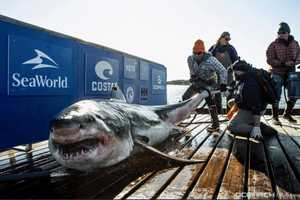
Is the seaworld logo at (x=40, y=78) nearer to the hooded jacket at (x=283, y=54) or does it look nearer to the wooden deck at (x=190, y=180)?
the wooden deck at (x=190, y=180)

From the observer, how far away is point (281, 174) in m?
2.70

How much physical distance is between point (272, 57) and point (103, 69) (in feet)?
14.4

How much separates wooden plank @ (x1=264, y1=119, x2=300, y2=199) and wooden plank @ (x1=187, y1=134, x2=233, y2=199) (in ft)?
1.60

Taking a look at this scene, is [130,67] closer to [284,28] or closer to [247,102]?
[247,102]

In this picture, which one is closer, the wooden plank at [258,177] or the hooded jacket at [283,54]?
the wooden plank at [258,177]

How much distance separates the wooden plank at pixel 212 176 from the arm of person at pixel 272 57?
163 inches

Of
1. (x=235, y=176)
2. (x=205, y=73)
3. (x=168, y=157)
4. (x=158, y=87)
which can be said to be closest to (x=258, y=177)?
(x=235, y=176)

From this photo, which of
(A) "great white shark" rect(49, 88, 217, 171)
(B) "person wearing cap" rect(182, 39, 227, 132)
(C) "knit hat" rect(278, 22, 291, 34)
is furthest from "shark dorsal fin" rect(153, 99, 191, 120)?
(C) "knit hat" rect(278, 22, 291, 34)

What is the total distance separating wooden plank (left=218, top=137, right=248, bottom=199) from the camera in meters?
2.19

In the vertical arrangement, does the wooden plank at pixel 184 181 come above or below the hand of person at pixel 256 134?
below

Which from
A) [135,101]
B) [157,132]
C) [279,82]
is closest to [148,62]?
[135,101]

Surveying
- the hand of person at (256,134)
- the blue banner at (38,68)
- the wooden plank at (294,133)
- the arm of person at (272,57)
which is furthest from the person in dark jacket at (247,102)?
the blue banner at (38,68)

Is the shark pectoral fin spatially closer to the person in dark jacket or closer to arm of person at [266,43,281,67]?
the person in dark jacket

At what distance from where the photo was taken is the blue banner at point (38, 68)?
3.77 meters
